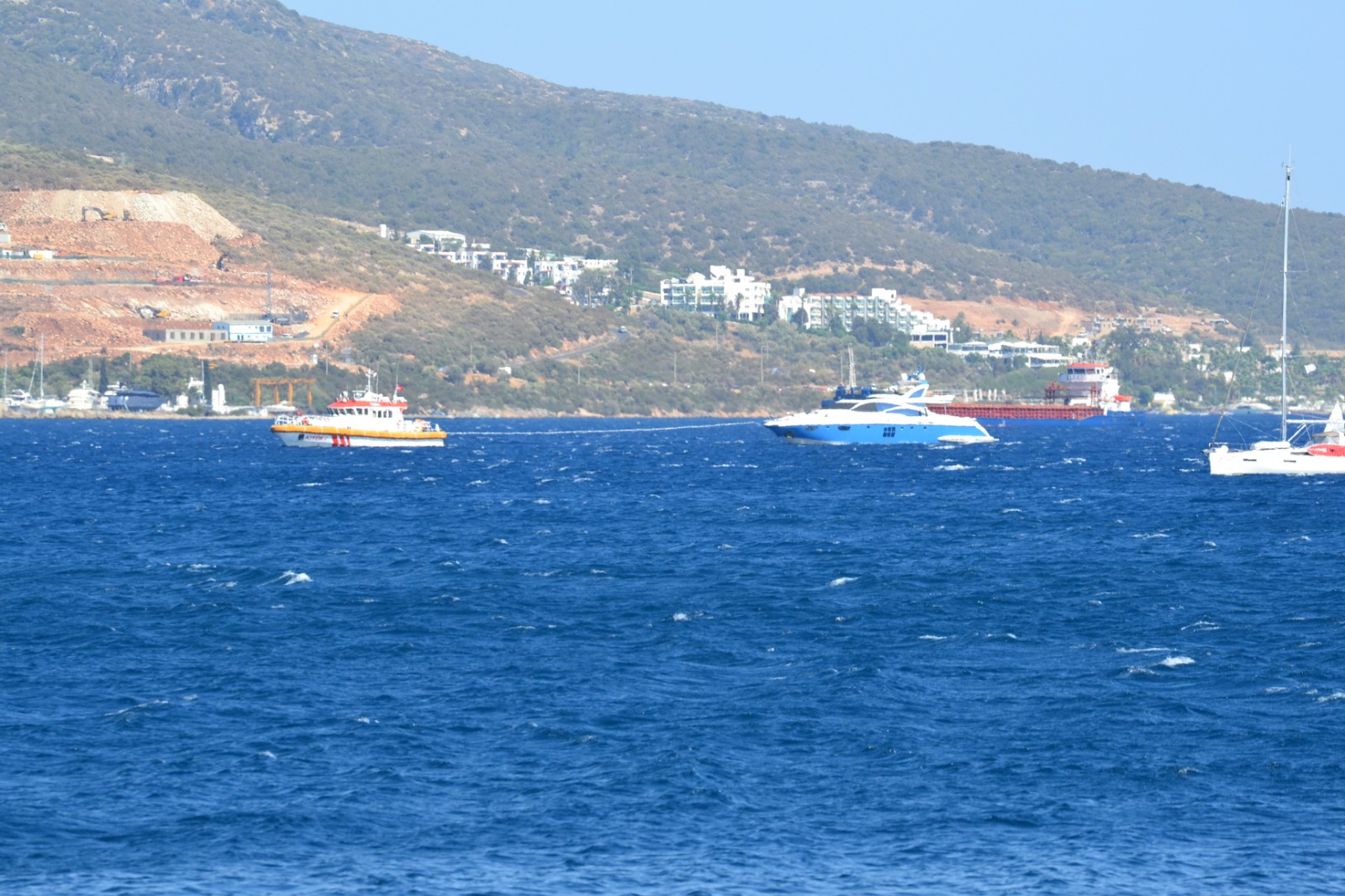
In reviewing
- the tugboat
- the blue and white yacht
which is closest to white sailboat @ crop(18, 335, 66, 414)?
the tugboat

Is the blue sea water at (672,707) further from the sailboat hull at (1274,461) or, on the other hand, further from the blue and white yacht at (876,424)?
the blue and white yacht at (876,424)

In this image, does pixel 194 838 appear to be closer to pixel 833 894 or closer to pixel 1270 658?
pixel 833 894

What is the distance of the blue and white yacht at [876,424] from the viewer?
5448 inches

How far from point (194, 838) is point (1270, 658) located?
73.0 ft

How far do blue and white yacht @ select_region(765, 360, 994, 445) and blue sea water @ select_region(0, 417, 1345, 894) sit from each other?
69117 mm

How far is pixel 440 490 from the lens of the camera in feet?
286

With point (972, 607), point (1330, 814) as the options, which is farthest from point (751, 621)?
point (1330, 814)

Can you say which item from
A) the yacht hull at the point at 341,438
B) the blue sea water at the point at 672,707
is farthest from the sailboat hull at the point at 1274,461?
the yacht hull at the point at 341,438

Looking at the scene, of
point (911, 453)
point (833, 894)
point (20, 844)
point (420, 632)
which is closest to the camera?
point (833, 894)

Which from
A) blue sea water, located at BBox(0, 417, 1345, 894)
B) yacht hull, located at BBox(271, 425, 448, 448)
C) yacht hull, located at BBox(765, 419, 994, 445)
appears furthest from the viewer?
yacht hull, located at BBox(765, 419, 994, 445)

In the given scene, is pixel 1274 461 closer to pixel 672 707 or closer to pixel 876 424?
pixel 876 424

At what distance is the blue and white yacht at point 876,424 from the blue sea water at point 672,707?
227 feet

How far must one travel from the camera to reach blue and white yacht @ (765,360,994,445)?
454 feet

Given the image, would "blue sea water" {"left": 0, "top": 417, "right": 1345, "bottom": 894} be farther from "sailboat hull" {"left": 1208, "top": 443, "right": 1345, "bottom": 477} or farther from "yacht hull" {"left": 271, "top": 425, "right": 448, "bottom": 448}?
"yacht hull" {"left": 271, "top": 425, "right": 448, "bottom": 448}
